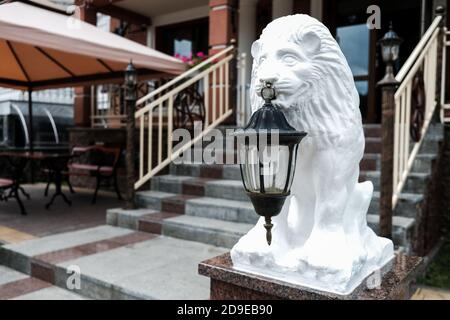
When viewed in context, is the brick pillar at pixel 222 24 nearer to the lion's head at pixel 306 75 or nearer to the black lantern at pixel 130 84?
the black lantern at pixel 130 84

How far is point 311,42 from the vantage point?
1.53 meters

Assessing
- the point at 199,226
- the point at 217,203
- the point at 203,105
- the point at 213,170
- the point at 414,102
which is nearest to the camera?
the point at 199,226

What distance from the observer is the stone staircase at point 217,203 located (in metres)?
3.23

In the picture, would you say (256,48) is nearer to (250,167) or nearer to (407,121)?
(250,167)

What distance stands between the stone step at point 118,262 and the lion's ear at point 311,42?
64.3 inches

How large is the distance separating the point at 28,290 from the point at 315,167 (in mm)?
2335

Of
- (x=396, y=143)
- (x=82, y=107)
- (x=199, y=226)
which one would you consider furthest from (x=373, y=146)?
(x=82, y=107)

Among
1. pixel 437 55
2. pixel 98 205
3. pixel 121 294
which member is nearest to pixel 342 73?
pixel 121 294

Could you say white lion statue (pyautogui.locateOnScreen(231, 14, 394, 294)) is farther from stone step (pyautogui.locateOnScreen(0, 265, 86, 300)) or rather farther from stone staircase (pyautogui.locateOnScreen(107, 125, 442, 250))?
stone step (pyautogui.locateOnScreen(0, 265, 86, 300))

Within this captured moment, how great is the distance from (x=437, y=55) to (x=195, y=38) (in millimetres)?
5161

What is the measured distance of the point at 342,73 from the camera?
1612mm

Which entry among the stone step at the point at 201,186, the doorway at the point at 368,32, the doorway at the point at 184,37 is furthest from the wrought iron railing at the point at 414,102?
the doorway at the point at 184,37

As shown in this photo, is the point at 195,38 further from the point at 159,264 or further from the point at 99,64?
the point at 159,264

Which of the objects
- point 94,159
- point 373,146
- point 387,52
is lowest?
point 94,159
